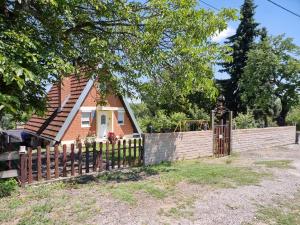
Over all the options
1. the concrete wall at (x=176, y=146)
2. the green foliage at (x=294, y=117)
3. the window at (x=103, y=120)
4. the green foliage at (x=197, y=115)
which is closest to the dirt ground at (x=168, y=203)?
the concrete wall at (x=176, y=146)

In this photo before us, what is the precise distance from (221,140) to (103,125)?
9.06 m

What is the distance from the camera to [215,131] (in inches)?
575

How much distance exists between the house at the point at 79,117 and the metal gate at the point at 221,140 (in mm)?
6338

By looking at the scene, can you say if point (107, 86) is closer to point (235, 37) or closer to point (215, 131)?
point (215, 131)

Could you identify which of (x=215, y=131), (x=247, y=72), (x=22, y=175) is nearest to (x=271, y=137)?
(x=215, y=131)

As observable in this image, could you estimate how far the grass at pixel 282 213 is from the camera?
6.18 m

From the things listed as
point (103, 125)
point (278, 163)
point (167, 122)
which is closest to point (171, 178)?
point (278, 163)

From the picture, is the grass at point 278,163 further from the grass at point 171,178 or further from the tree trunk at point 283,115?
the tree trunk at point 283,115

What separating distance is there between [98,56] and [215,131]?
7.39 m

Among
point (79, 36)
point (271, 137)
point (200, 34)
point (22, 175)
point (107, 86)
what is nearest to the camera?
point (22, 175)

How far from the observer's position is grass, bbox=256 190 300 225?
618 centimetres

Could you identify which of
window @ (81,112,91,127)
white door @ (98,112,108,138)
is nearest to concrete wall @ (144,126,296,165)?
window @ (81,112,91,127)

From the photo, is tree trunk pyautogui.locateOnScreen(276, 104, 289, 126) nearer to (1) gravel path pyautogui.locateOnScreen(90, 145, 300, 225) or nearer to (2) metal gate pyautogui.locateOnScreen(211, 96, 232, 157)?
(2) metal gate pyautogui.locateOnScreen(211, 96, 232, 157)

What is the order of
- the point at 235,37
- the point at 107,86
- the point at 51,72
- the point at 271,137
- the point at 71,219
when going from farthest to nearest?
the point at 235,37, the point at 271,137, the point at 107,86, the point at 51,72, the point at 71,219
